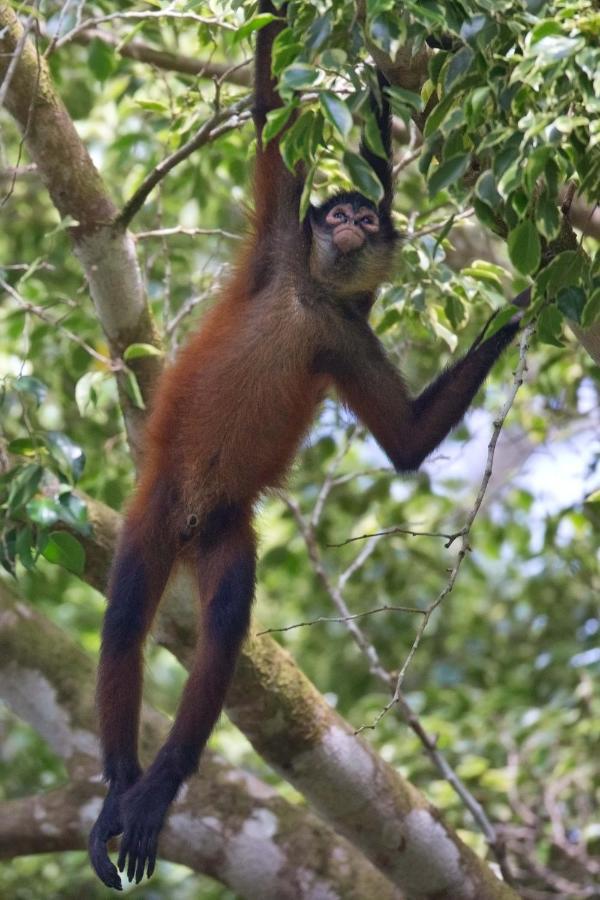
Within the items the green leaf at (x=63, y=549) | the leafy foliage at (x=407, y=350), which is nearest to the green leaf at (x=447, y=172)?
the leafy foliage at (x=407, y=350)

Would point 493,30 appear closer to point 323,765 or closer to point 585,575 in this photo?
point 323,765

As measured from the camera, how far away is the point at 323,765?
5.79 m

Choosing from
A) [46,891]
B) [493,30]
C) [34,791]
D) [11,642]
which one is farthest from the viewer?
[34,791]

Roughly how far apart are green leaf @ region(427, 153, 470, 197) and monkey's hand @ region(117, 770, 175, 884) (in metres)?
2.82

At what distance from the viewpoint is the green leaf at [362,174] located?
322cm

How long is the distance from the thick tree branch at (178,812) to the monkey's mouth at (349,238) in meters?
2.40

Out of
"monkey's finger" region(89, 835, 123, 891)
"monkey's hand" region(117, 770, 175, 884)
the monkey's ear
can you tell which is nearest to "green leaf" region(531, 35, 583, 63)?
the monkey's ear

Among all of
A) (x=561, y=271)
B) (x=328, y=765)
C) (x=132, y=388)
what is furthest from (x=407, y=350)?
(x=561, y=271)

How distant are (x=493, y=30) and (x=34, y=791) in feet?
22.6

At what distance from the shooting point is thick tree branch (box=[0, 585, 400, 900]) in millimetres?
5953

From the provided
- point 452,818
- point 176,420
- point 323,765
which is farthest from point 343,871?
point 176,420

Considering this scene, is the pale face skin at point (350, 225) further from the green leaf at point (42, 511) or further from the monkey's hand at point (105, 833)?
the monkey's hand at point (105, 833)

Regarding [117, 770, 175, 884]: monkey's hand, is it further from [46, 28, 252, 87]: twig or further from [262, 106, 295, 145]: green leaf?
[46, 28, 252, 87]: twig

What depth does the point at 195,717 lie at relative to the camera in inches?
200
